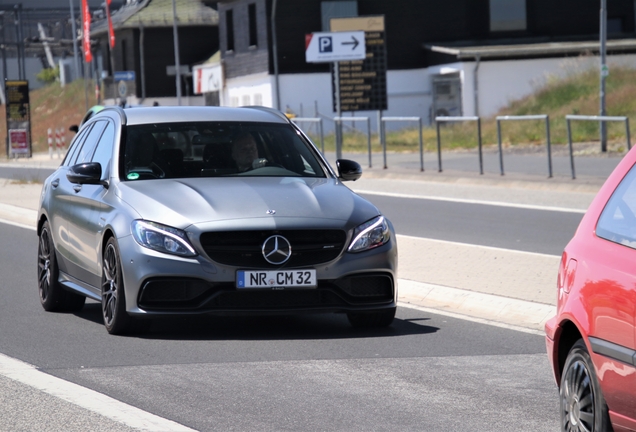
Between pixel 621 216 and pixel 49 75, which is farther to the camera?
pixel 49 75

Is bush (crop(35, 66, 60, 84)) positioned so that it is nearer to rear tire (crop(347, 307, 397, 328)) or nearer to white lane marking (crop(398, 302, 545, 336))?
white lane marking (crop(398, 302, 545, 336))

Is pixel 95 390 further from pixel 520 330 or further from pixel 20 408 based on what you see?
pixel 520 330

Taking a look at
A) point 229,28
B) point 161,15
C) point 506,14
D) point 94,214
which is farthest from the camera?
point 161,15

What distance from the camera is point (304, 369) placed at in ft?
24.3

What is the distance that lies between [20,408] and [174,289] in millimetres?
2207

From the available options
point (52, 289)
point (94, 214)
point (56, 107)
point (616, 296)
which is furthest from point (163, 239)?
point (56, 107)

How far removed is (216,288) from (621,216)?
3.84m

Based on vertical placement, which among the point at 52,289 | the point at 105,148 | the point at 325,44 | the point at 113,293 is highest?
the point at 325,44

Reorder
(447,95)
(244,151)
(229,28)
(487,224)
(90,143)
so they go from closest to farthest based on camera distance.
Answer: (244,151) → (90,143) → (487,224) → (447,95) → (229,28)

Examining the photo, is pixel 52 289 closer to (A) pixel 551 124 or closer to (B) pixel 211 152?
(B) pixel 211 152

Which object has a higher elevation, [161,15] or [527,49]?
[161,15]

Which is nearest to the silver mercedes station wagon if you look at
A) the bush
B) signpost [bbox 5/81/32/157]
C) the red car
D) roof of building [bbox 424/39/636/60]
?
the red car

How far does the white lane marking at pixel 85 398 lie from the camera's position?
5.91 meters

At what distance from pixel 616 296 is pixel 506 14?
170 ft
